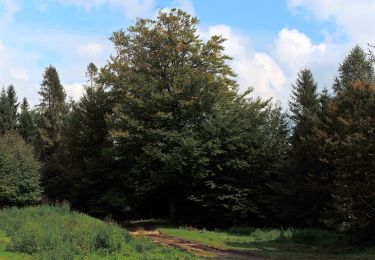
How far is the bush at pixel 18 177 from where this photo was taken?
44812 mm

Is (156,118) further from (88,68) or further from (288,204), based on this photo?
(88,68)

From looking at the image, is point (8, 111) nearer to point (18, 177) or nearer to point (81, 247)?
point (18, 177)

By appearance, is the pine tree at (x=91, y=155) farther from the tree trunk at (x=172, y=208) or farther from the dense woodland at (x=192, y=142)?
the tree trunk at (x=172, y=208)

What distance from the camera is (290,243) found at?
25.5m

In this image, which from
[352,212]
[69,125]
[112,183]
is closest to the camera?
[352,212]

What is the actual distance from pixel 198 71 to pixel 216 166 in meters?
7.68

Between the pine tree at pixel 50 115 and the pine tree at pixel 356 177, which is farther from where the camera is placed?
the pine tree at pixel 50 115

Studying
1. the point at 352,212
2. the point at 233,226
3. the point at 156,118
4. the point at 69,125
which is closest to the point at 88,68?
the point at 69,125

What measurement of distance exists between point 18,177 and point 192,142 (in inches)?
827

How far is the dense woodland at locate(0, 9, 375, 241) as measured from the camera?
103 feet

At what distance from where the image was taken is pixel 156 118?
120ft

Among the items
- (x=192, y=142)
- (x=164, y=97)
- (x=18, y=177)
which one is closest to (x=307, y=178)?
(x=192, y=142)

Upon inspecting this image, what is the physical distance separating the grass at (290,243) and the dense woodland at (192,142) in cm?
128

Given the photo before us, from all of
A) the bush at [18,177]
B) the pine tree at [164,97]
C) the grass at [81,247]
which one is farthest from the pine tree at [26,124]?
the grass at [81,247]
